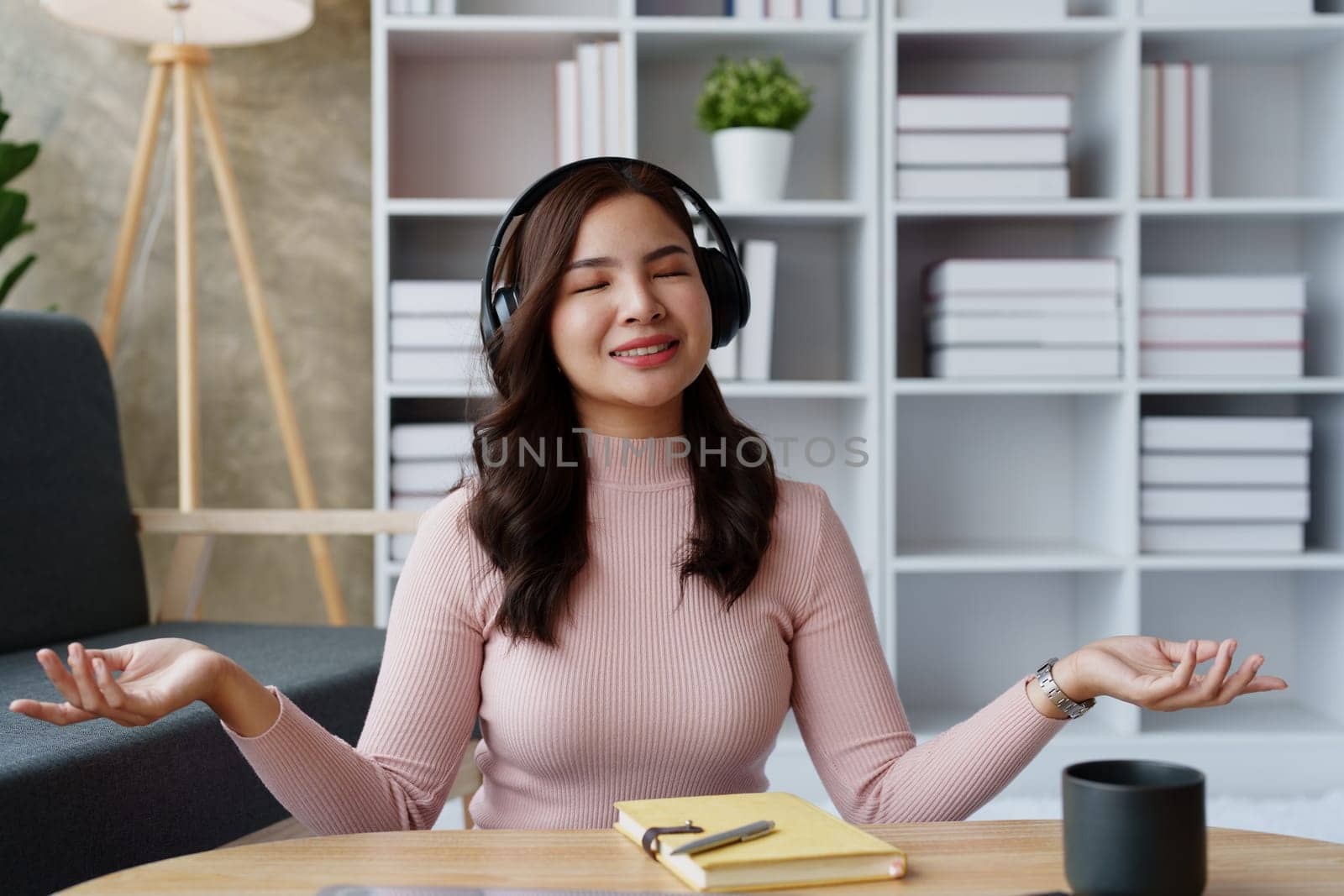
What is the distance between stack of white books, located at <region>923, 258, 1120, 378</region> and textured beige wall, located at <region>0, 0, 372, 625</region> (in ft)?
4.34

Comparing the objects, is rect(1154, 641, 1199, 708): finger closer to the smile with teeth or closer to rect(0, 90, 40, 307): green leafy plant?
the smile with teeth

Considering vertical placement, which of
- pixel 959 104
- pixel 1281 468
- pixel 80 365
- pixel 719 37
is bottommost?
pixel 1281 468

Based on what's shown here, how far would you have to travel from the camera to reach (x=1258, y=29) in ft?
8.38

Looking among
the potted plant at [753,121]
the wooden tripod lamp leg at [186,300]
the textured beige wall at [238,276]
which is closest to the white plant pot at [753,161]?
the potted plant at [753,121]

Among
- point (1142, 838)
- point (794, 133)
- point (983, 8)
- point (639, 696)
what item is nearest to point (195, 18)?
point (794, 133)

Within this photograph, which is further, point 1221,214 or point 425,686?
point 1221,214

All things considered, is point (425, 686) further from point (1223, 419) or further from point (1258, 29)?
point (1258, 29)

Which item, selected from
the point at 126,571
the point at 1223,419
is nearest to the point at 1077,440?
the point at 1223,419

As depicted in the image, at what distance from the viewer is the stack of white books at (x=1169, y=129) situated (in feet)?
8.55

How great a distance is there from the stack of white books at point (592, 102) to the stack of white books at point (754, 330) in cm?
26

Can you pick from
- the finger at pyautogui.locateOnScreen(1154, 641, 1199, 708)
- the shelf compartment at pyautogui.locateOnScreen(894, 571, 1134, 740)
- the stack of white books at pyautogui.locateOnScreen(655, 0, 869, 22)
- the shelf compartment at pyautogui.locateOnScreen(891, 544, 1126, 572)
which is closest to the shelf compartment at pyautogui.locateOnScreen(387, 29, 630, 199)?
the stack of white books at pyautogui.locateOnScreen(655, 0, 869, 22)

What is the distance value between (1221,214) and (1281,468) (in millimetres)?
590

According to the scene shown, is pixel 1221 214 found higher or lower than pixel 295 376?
higher

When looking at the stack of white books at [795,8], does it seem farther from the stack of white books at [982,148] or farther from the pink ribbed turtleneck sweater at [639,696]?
the pink ribbed turtleneck sweater at [639,696]
